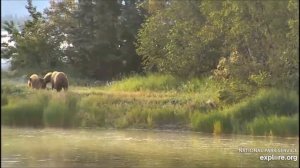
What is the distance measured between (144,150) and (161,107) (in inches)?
143

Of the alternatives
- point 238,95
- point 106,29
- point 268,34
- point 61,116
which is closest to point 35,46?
point 268,34

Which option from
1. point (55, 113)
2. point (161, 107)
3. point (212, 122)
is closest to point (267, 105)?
point (55, 113)

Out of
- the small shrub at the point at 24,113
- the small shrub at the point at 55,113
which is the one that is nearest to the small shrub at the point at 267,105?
A: the small shrub at the point at 55,113

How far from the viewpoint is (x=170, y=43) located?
49.2 ft

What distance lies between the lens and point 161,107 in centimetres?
1055

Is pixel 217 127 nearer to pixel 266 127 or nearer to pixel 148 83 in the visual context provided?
pixel 266 127

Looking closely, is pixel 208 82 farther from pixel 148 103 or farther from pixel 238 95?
pixel 238 95

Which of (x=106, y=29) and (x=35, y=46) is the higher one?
(x=106, y=29)

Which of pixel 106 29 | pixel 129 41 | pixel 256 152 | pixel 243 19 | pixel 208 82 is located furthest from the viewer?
pixel 129 41

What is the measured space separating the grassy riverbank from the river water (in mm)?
202

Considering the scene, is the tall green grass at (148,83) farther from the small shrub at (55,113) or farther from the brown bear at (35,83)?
the small shrub at (55,113)

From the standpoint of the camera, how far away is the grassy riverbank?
2955 mm

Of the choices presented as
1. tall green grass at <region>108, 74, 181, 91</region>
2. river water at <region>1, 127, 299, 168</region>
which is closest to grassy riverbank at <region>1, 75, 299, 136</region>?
tall green grass at <region>108, 74, 181, 91</region>

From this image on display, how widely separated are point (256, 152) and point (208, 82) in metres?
5.80
